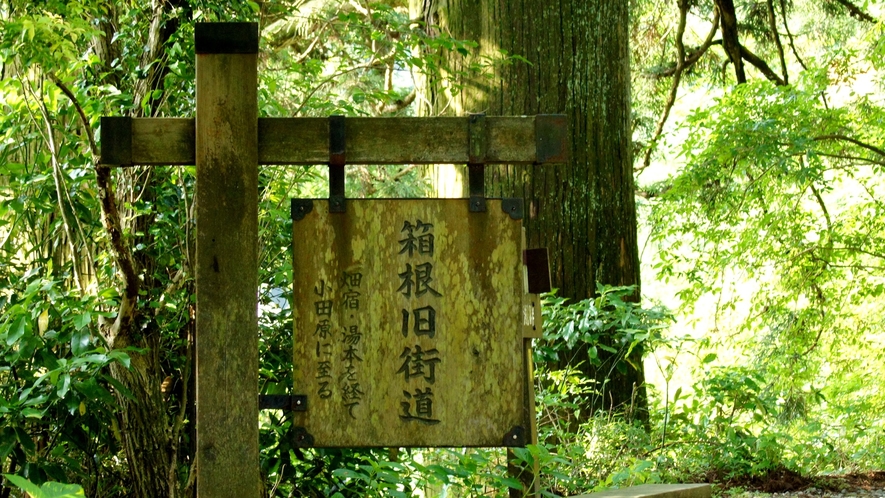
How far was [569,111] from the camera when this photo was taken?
4.92 m

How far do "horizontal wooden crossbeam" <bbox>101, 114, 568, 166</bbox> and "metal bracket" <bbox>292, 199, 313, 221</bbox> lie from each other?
112 millimetres

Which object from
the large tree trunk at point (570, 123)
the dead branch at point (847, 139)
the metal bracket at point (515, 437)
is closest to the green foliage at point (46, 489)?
the metal bracket at point (515, 437)

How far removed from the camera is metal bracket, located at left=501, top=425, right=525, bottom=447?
2480 mm

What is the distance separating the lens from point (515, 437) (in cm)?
248

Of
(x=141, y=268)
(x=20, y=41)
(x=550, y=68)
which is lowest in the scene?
(x=141, y=268)

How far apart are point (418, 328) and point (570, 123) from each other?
276 cm

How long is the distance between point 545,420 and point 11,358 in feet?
9.51

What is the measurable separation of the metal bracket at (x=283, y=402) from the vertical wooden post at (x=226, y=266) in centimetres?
6

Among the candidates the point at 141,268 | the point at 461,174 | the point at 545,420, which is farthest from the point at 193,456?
the point at 461,174

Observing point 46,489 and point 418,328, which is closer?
point 46,489

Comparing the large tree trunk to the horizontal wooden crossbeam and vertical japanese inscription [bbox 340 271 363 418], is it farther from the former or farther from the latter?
vertical japanese inscription [bbox 340 271 363 418]

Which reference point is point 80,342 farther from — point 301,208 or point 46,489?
point 46,489

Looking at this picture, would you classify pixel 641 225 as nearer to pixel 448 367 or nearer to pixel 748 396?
pixel 748 396

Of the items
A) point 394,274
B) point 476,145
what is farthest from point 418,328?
point 476,145
